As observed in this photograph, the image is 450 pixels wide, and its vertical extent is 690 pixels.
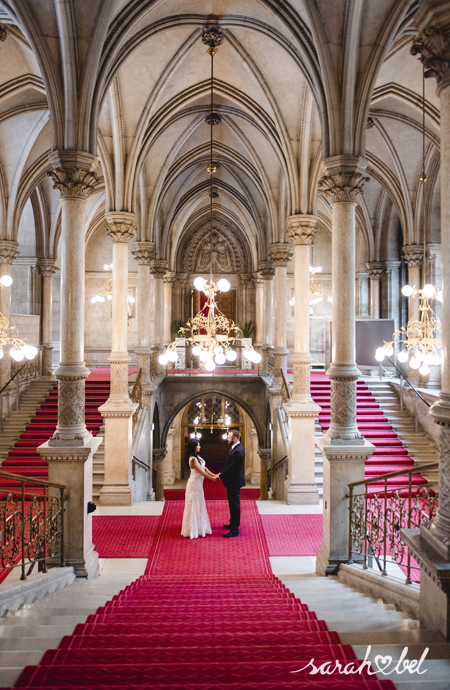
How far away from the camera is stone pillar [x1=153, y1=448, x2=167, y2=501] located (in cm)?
1540

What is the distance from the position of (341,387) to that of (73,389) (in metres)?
3.14

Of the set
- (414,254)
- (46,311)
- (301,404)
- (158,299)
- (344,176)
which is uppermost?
(414,254)

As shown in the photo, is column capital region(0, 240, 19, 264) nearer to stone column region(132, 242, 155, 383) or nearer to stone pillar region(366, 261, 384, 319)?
stone column region(132, 242, 155, 383)

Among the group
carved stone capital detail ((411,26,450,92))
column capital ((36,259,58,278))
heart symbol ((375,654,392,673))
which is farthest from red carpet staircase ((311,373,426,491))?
column capital ((36,259,58,278))

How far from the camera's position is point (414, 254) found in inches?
556

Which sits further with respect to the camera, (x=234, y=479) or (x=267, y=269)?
(x=267, y=269)

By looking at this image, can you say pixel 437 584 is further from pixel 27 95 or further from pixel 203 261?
pixel 203 261

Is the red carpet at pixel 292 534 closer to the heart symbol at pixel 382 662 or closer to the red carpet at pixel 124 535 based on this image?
the red carpet at pixel 124 535

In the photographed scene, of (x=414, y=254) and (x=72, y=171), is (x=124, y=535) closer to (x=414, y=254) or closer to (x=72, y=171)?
(x=72, y=171)

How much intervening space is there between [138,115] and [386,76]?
4865 mm

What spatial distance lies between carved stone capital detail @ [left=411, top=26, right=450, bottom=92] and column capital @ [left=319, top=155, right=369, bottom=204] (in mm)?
2937

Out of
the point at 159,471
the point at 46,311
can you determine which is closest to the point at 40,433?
the point at 159,471

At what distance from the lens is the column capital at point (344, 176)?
6484 mm

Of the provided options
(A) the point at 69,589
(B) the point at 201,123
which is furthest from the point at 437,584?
(B) the point at 201,123
